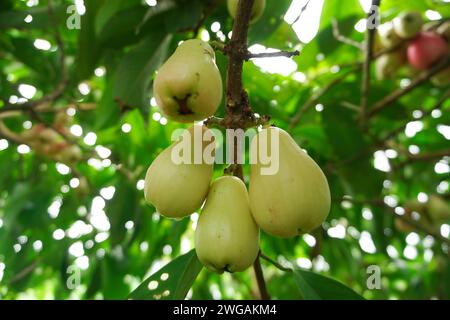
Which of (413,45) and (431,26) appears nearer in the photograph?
(413,45)

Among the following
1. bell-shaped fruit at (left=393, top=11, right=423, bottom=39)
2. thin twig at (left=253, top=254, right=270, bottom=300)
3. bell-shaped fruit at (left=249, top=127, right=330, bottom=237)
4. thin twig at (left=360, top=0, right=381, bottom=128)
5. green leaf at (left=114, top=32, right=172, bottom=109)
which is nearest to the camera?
bell-shaped fruit at (left=249, top=127, right=330, bottom=237)

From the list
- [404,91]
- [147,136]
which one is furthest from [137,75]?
[404,91]

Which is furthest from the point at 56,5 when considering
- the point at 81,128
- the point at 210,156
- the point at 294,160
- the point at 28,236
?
the point at 294,160

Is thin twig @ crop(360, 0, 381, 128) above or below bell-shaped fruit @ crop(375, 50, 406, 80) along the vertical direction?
above

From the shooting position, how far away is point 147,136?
1.77 m

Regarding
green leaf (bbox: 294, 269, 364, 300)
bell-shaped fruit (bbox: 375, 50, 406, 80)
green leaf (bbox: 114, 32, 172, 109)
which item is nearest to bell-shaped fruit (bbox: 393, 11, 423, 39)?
bell-shaped fruit (bbox: 375, 50, 406, 80)

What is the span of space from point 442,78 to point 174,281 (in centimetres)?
164

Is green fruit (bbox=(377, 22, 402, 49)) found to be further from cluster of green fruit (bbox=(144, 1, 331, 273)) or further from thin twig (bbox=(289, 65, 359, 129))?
cluster of green fruit (bbox=(144, 1, 331, 273))

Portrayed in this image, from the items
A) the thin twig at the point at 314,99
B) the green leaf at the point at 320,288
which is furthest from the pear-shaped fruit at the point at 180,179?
the thin twig at the point at 314,99

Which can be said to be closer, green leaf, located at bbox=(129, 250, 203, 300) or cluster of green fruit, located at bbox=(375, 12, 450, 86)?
green leaf, located at bbox=(129, 250, 203, 300)

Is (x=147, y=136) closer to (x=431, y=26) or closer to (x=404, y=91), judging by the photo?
(x=404, y=91)

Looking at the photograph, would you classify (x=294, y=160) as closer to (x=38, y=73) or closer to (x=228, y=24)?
(x=228, y=24)

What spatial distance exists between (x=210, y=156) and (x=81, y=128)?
1670 mm

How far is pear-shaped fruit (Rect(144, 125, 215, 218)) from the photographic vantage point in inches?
32.8
